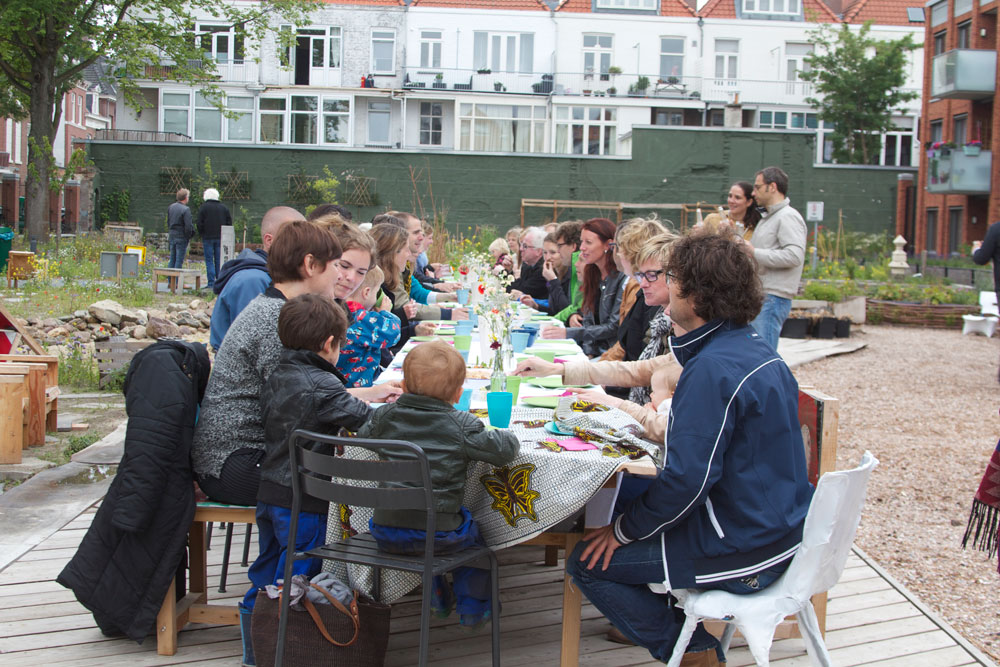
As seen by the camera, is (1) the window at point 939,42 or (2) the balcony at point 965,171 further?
(1) the window at point 939,42

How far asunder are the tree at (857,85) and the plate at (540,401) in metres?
32.9

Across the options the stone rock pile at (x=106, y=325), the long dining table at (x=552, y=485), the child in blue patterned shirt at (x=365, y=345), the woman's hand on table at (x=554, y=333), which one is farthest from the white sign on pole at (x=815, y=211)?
the long dining table at (x=552, y=485)

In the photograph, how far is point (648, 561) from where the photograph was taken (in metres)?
2.62

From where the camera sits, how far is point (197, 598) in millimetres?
3508

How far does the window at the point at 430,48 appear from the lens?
3303cm

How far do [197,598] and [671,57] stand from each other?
33.3m

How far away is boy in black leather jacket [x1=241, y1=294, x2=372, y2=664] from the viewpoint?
2975 millimetres

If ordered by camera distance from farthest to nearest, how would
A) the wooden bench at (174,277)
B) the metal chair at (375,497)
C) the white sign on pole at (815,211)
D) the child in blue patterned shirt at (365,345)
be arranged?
the white sign on pole at (815,211)
the wooden bench at (174,277)
the child in blue patterned shirt at (365,345)
the metal chair at (375,497)

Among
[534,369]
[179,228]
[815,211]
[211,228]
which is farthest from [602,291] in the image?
[815,211]

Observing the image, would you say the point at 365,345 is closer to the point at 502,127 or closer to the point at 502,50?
the point at 502,127

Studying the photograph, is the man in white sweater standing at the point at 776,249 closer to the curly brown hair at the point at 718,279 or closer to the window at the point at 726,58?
the curly brown hair at the point at 718,279

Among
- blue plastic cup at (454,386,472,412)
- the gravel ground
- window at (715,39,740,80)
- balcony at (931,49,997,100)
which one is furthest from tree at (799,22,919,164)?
blue plastic cup at (454,386,472,412)

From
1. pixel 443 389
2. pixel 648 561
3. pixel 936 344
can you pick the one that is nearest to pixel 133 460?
pixel 443 389

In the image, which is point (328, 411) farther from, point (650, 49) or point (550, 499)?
point (650, 49)
